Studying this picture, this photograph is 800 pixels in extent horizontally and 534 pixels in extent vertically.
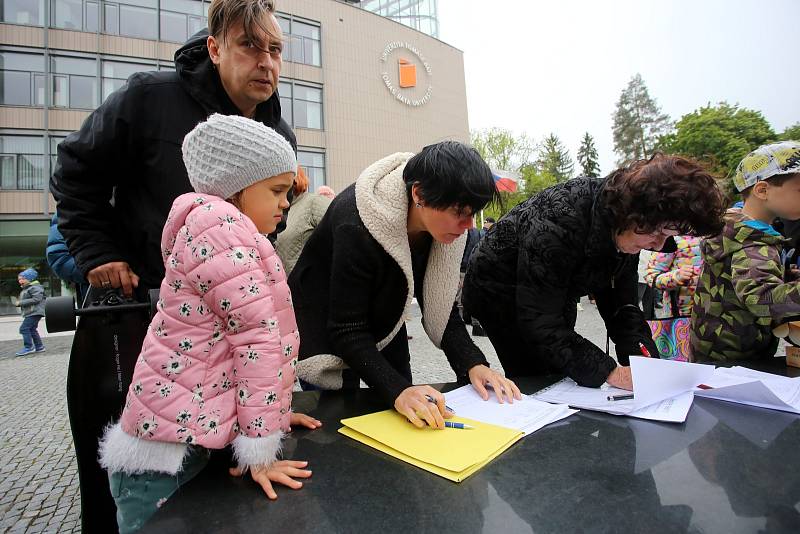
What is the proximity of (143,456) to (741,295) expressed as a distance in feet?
6.34

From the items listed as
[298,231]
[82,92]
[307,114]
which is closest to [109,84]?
[82,92]

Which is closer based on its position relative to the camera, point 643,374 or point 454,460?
point 454,460

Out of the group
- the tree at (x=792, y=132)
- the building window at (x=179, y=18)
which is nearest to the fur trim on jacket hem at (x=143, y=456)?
the building window at (x=179, y=18)

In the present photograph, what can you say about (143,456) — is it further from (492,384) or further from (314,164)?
(314,164)

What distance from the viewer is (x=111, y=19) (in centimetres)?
1400

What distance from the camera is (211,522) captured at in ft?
2.43

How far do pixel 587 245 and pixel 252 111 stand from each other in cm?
122

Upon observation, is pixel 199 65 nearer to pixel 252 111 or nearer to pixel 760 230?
pixel 252 111

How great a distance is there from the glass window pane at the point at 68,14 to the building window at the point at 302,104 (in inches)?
234

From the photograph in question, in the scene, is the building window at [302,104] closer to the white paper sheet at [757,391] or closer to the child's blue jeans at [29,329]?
the child's blue jeans at [29,329]

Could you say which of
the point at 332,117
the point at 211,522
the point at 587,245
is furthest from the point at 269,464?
the point at 332,117

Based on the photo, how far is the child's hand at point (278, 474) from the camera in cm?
83

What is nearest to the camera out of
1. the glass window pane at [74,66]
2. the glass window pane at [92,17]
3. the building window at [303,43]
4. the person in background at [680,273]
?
the person in background at [680,273]

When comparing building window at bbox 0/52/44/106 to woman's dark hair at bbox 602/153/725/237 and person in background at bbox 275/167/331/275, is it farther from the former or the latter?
woman's dark hair at bbox 602/153/725/237
